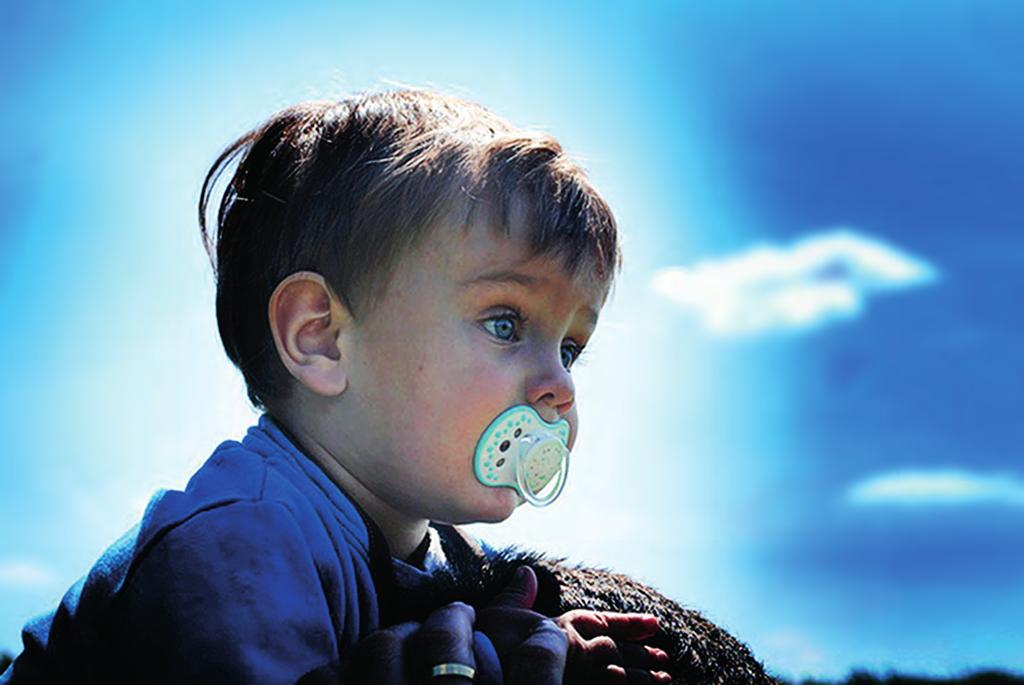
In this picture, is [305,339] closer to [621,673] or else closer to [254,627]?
[254,627]

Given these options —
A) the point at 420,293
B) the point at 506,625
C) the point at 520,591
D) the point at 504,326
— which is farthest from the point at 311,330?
the point at 506,625

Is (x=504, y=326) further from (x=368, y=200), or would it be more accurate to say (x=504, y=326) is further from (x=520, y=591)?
(x=520, y=591)

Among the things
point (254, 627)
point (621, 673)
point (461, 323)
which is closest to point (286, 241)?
point (461, 323)

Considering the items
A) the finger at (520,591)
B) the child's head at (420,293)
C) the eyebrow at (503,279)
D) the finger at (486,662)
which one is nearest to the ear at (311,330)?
the child's head at (420,293)

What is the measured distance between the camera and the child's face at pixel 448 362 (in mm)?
2461

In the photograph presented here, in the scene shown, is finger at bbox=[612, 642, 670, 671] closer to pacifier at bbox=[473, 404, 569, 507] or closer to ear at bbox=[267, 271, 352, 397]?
pacifier at bbox=[473, 404, 569, 507]

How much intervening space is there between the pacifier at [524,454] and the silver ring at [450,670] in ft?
2.31

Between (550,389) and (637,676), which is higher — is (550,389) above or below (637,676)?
above

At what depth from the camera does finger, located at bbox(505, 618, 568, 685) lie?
191cm

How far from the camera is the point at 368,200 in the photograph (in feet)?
8.54

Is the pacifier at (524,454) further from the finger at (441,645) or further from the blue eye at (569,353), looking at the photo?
the finger at (441,645)

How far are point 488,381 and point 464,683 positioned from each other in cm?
76

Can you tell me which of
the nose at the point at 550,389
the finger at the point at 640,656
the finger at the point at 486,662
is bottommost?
the finger at the point at 486,662

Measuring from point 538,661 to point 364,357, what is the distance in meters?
0.84
